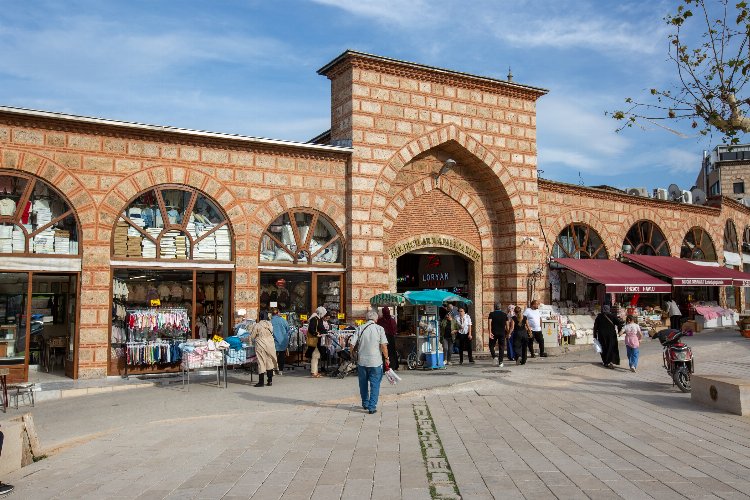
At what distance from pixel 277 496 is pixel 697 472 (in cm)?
380

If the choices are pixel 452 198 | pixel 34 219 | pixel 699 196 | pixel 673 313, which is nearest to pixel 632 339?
pixel 452 198

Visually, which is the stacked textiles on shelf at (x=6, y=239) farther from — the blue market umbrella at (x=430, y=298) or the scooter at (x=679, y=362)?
the scooter at (x=679, y=362)

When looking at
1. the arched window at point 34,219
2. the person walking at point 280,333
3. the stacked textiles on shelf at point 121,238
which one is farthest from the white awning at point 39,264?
the person walking at point 280,333

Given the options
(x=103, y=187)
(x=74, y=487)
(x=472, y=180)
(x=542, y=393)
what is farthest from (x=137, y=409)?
(x=472, y=180)

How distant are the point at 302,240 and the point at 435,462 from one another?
8.90 m

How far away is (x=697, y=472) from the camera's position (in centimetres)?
564

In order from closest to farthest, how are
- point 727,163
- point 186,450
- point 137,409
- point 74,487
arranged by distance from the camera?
point 74,487, point 186,450, point 137,409, point 727,163

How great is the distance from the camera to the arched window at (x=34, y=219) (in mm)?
11484

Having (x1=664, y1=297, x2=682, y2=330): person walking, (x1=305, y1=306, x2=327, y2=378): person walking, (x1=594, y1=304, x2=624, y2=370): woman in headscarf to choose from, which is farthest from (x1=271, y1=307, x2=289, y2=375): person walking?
(x1=664, y1=297, x2=682, y2=330): person walking

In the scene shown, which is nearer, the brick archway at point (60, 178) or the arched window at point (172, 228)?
the brick archway at point (60, 178)

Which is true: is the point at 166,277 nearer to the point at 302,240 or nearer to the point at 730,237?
the point at 302,240

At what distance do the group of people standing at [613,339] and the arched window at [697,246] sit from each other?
460 inches

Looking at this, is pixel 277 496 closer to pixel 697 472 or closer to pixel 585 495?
pixel 585 495

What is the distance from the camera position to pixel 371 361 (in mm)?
8914
